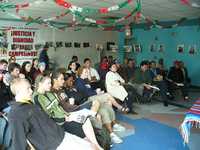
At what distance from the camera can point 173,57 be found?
9.35 meters

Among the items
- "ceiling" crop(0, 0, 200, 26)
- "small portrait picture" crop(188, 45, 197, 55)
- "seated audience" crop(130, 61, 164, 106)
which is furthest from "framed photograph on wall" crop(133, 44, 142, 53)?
"seated audience" crop(130, 61, 164, 106)

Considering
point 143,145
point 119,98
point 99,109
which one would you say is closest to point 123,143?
point 143,145

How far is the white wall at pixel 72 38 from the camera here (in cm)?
987

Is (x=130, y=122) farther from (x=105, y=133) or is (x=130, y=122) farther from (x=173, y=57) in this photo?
(x=173, y=57)


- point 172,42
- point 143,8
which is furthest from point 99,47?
point 143,8

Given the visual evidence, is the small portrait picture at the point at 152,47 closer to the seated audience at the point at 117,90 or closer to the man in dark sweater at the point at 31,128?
the seated audience at the point at 117,90

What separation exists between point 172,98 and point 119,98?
2.06 metres

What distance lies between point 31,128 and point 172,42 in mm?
7813

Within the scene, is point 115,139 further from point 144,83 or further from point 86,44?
point 86,44

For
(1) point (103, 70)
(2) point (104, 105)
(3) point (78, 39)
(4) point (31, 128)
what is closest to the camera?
(4) point (31, 128)

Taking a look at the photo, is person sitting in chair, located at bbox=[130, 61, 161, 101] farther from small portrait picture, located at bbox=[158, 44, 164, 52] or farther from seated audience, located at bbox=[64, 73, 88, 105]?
small portrait picture, located at bbox=[158, 44, 164, 52]

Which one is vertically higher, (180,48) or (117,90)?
(180,48)

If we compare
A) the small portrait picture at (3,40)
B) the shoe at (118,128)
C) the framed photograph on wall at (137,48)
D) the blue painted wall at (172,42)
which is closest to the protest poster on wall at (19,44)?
the small portrait picture at (3,40)

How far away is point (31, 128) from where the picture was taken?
2373 mm
